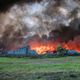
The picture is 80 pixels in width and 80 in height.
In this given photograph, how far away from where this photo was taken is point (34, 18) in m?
21.7

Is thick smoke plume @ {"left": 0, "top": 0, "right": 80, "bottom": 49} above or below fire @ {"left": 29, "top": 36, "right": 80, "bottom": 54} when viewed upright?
above

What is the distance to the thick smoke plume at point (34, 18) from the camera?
21406 mm

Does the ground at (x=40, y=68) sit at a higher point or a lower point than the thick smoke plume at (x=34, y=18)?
lower

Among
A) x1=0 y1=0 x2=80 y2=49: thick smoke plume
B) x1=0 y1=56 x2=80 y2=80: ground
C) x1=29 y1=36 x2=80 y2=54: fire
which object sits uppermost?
x1=0 y1=0 x2=80 y2=49: thick smoke plume

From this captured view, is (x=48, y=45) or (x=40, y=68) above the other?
(x=48, y=45)

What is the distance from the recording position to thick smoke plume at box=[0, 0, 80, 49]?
70.2 feet

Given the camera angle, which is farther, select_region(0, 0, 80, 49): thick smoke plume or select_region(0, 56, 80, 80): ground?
select_region(0, 0, 80, 49): thick smoke plume

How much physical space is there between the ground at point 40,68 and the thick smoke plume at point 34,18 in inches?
84.0

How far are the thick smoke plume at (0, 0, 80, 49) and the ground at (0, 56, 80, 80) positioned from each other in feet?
7.00

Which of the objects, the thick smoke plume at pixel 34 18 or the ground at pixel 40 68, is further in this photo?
the thick smoke plume at pixel 34 18

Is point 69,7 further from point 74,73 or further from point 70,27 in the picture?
point 74,73

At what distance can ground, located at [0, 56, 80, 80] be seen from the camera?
17.1 meters

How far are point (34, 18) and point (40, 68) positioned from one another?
4.62 metres

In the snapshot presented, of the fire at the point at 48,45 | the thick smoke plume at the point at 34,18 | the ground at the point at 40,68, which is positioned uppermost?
the thick smoke plume at the point at 34,18
